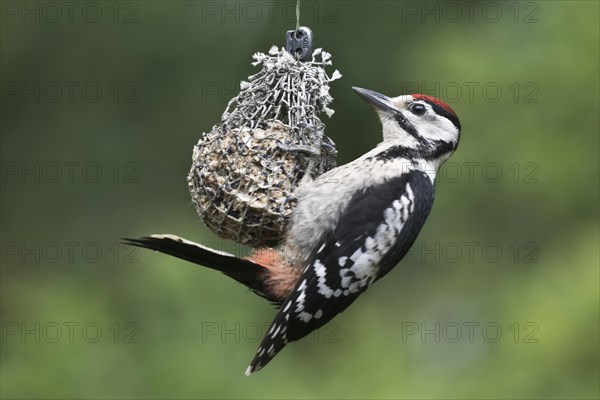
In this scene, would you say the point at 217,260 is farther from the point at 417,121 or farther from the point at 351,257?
the point at 417,121

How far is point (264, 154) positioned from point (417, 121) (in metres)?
0.75

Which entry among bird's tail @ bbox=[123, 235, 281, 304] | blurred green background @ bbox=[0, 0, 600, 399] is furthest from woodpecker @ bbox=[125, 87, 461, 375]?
blurred green background @ bbox=[0, 0, 600, 399]

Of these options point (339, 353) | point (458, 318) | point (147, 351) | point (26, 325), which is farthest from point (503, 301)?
point (26, 325)

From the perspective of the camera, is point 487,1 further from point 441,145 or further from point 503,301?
point 441,145

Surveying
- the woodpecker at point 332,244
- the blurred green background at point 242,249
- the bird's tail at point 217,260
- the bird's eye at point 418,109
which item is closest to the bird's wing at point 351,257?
the woodpecker at point 332,244

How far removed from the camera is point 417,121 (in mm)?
4664

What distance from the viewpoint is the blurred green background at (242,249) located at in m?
6.73

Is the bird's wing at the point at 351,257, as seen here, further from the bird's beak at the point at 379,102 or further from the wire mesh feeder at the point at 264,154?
the bird's beak at the point at 379,102

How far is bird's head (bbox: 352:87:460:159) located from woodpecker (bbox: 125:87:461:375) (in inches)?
0.8

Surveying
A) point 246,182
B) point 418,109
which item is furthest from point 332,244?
point 418,109

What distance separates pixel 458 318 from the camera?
7.47m

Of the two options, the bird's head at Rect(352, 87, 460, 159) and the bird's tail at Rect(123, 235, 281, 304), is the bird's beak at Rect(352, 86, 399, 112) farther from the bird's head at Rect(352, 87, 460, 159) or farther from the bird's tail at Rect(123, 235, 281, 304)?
the bird's tail at Rect(123, 235, 281, 304)

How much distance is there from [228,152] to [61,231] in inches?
173

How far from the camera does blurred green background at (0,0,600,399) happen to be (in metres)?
6.73
